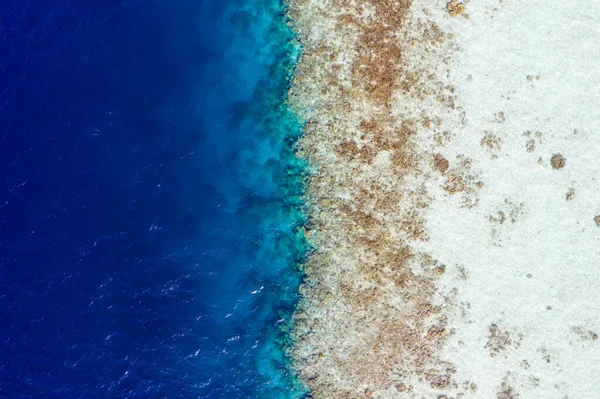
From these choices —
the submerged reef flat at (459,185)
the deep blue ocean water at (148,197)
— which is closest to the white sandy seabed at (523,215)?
the submerged reef flat at (459,185)

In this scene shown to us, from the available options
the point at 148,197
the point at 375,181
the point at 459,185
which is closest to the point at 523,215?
the point at 459,185

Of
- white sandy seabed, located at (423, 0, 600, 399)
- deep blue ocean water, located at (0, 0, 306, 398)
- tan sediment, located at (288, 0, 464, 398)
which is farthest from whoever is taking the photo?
deep blue ocean water, located at (0, 0, 306, 398)

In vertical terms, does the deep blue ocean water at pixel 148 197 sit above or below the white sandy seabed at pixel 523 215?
above

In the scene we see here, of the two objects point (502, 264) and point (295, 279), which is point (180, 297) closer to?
point (295, 279)

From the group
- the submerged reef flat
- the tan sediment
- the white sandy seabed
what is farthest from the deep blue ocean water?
the white sandy seabed

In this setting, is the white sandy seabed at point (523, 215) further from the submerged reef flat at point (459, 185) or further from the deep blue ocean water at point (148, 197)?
the deep blue ocean water at point (148, 197)

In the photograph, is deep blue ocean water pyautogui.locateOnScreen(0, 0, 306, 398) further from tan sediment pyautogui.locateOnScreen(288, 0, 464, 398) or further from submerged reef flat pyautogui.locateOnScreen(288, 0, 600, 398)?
submerged reef flat pyautogui.locateOnScreen(288, 0, 600, 398)
